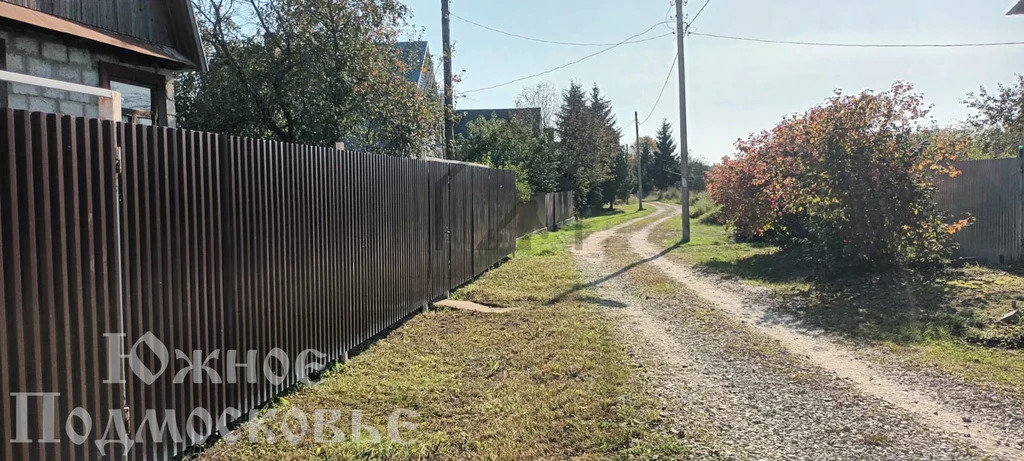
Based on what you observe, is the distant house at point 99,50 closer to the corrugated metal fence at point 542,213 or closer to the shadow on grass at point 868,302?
the shadow on grass at point 868,302

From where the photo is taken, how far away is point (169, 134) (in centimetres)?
337

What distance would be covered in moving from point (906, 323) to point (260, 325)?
673 centimetres

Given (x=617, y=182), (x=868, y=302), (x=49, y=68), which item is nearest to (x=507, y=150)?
(x=868, y=302)

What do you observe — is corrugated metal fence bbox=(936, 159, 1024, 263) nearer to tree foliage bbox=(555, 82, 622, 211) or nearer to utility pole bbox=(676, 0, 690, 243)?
utility pole bbox=(676, 0, 690, 243)

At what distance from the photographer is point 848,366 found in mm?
5348

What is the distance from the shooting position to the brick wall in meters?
5.62

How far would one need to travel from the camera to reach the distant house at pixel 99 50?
563cm

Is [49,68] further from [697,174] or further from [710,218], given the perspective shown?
[697,174]

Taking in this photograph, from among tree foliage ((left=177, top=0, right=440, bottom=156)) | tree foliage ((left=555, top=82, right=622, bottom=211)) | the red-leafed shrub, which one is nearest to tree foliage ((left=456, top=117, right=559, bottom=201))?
tree foliage ((left=555, top=82, right=622, bottom=211))

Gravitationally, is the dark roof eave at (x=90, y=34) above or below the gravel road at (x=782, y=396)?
above

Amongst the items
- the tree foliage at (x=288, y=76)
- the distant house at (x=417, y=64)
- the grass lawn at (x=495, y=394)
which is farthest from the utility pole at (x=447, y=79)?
the grass lawn at (x=495, y=394)

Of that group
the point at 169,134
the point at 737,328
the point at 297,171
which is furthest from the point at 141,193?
the point at 737,328

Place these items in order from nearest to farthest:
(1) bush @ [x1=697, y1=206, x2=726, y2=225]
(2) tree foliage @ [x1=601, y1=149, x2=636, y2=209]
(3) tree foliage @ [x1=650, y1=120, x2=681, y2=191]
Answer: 1. (1) bush @ [x1=697, y1=206, x2=726, y2=225]
2. (2) tree foliage @ [x1=601, y1=149, x2=636, y2=209]
3. (3) tree foliage @ [x1=650, y1=120, x2=681, y2=191]

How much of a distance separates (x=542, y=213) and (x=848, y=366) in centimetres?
1869
